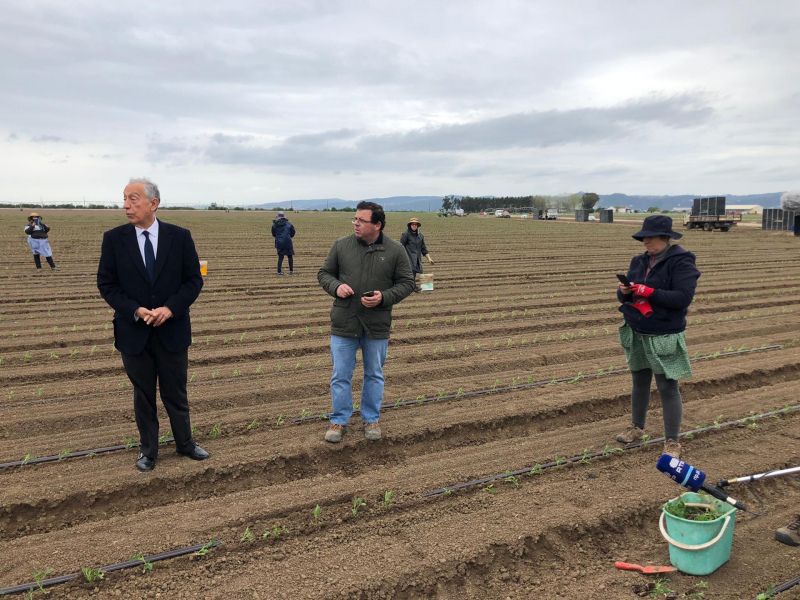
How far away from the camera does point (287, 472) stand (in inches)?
171

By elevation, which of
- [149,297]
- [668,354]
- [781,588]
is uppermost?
[149,297]

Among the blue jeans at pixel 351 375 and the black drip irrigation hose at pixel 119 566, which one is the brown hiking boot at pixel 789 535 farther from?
the black drip irrigation hose at pixel 119 566

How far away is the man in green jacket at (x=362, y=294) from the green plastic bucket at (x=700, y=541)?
232cm

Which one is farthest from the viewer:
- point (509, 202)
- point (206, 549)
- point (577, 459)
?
point (509, 202)

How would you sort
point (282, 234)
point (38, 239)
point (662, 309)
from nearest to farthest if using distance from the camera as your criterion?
point (662, 309) < point (282, 234) < point (38, 239)

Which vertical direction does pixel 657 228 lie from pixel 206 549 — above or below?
above

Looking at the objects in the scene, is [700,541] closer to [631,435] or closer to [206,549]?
[631,435]

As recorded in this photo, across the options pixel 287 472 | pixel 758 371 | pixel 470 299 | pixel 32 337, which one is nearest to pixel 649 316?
pixel 287 472

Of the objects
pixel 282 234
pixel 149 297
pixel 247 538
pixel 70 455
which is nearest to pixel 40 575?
pixel 247 538

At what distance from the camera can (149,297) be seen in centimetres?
400

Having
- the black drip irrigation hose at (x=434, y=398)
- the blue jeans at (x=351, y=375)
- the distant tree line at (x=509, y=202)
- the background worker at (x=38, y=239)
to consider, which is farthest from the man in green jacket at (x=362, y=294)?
the distant tree line at (x=509, y=202)

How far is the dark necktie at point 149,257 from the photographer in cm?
401

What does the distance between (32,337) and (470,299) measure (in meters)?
7.40

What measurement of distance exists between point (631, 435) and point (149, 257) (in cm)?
400
